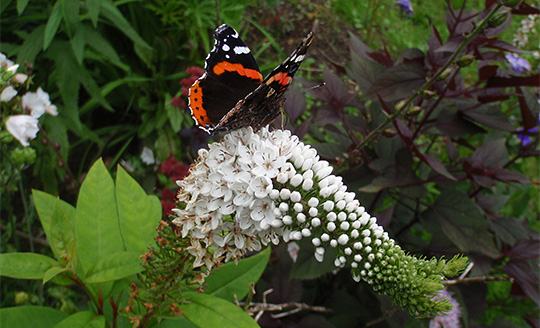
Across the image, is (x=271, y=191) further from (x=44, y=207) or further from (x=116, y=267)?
(x=44, y=207)

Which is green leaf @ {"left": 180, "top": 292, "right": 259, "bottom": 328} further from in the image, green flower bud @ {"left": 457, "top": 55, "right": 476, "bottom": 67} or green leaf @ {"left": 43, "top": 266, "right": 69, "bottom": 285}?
green flower bud @ {"left": 457, "top": 55, "right": 476, "bottom": 67}

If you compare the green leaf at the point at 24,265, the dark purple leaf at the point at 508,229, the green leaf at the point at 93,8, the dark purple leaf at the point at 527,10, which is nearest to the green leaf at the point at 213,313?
the green leaf at the point at 24,265

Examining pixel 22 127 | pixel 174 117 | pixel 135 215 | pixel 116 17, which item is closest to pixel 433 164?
pixel 135 215

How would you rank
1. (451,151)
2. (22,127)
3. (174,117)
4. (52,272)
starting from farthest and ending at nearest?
(174,117)
(451,151)
(22,127)
(52,272)

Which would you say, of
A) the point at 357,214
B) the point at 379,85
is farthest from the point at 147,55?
the point at 357,214

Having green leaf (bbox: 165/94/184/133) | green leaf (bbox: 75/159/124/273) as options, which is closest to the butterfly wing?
green leaf (bbox: 75/159/124/273)

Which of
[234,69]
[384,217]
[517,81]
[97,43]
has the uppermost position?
[97,43]
